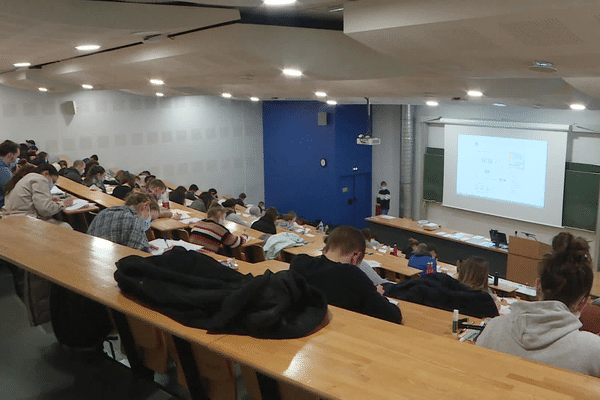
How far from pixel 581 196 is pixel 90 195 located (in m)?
9.17

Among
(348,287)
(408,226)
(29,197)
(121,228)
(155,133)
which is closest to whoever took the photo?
(348,287)

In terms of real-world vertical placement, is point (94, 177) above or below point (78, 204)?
above

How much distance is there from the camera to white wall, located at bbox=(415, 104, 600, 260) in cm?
1094

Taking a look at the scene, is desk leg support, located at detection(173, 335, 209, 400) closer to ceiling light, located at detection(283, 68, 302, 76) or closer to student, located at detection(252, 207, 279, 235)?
ceiling light, located at detection(283, 68, 302, 76)

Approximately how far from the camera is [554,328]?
2.21m

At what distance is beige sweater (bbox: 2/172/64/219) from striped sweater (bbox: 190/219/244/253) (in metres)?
1.45

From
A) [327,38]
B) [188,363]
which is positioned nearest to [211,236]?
[327,38]

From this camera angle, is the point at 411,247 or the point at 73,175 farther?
the point at 73,175

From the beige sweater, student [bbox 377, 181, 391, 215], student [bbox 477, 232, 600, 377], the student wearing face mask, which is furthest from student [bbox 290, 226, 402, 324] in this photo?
student [bbox 377, 181, 391, 215]

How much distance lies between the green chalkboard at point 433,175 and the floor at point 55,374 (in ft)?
38.9

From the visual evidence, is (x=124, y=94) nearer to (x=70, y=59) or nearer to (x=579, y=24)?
(x=70, y=59)

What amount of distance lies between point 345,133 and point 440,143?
2869 millimetres

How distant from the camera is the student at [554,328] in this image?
7.06 feet

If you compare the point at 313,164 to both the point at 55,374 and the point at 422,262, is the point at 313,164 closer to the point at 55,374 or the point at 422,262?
the point at 422,262
